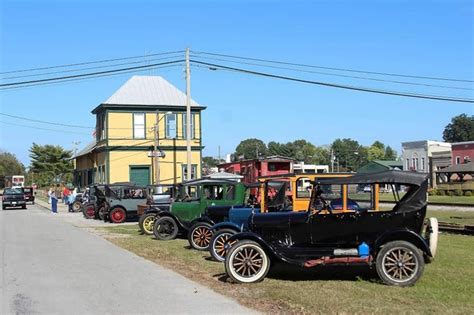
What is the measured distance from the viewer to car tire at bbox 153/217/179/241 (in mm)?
18469

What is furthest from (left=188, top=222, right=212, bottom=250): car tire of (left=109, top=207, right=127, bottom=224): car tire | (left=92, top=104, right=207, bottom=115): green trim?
(left=92, top=104, right=207, bottom=115): green trim

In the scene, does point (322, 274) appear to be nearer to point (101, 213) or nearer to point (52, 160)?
point (101, 213)

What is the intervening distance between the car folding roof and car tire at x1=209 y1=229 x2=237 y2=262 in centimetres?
360

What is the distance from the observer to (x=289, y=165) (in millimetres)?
37219

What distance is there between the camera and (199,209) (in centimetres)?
1772

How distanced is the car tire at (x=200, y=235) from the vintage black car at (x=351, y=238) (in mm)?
5108

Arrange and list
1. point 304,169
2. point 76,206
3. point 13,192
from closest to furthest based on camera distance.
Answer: point 76,206 → point 13,192 → point 304,169

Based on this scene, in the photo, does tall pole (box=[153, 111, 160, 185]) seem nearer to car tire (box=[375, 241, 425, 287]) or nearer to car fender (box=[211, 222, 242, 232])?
car fender (box=[211, 222, 242, 232])

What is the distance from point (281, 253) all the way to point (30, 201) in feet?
178

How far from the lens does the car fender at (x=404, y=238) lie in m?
9.65

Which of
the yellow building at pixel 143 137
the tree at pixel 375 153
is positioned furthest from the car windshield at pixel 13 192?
the tree at pixel 375 153

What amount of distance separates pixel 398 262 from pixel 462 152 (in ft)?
259

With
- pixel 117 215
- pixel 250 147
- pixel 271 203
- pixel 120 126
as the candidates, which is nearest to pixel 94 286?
pixel 271 203

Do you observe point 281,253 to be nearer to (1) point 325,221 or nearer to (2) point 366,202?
(1) point 325,221
